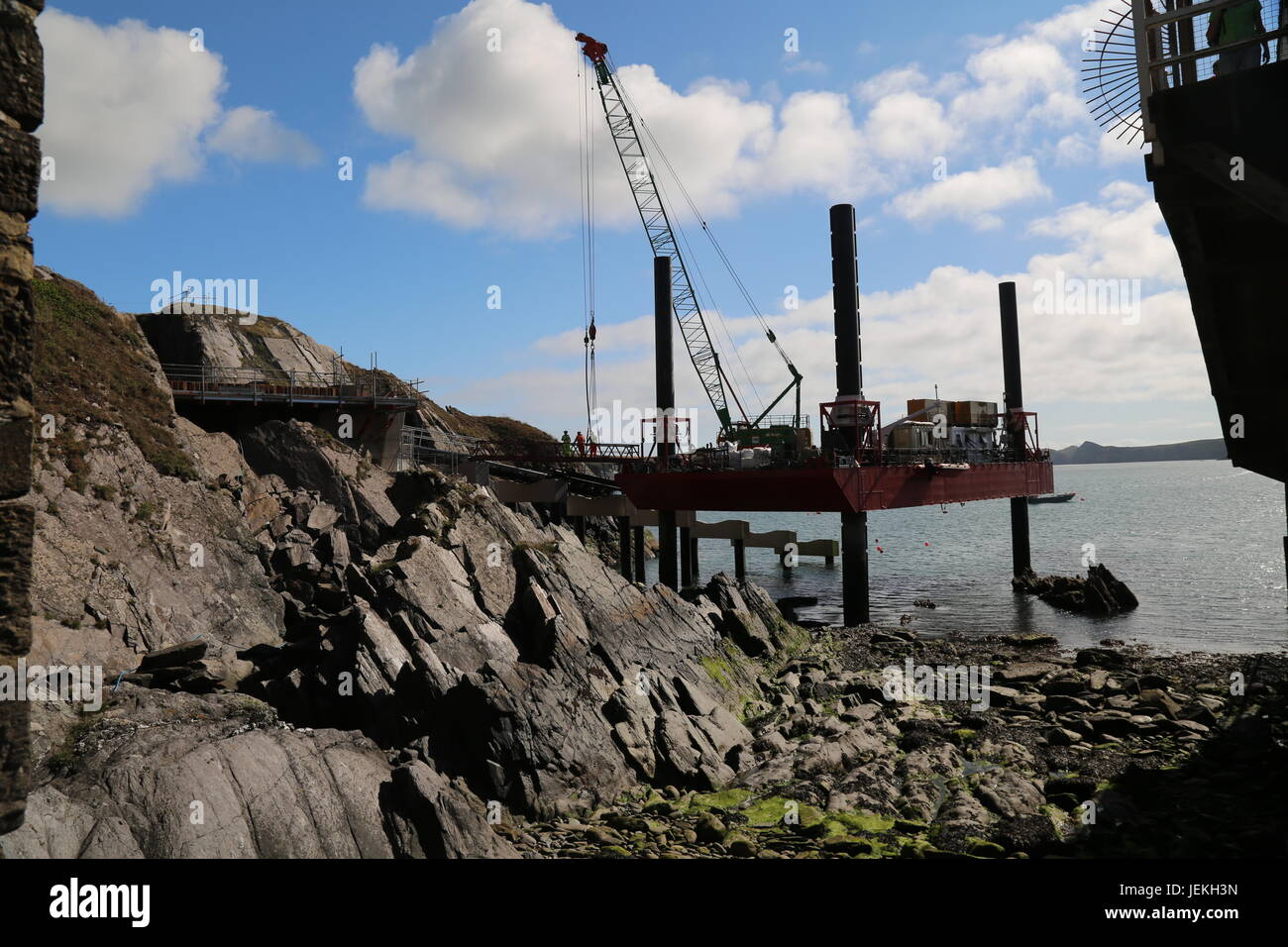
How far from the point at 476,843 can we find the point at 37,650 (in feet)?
41.2

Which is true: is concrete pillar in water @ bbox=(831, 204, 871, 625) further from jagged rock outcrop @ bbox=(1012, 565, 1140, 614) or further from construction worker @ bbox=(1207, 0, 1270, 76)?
construction worker @ bbox=(1207, 0, 1270, 76)

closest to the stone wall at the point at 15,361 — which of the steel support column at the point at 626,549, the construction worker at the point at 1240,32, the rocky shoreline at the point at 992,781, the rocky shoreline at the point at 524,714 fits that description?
the rocky shoreline at the point at 524,714

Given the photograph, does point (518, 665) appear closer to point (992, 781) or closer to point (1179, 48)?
point (992, 781)

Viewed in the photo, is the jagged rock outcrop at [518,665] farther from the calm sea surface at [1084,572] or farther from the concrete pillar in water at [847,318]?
the calm sea surface at [1084,572]

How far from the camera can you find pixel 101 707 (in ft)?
48.1

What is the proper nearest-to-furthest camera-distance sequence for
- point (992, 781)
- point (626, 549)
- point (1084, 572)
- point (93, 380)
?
point (992, 781), point (93, 380), point (626, 549), point (1084, 572)

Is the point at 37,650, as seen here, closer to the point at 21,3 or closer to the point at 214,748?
the point at 214,748

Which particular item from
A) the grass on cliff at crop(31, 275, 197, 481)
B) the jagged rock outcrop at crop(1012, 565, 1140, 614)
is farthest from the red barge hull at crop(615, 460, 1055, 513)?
the grass on cliff at crop(31, 275, 197, 481)

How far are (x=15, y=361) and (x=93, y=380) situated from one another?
35.1m

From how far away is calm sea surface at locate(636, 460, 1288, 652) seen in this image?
37.2m

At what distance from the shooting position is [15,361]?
3855 millimetres

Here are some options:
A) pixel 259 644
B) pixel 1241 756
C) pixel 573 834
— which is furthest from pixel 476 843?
pixel 1241 756

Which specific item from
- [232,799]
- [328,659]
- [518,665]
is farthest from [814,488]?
[232,799]
